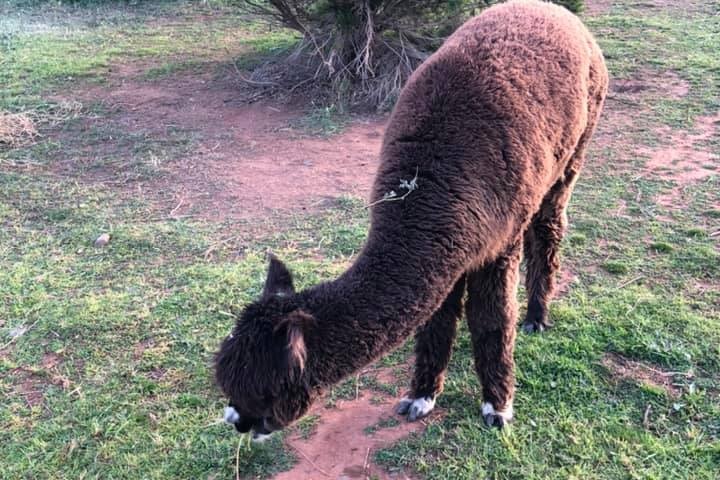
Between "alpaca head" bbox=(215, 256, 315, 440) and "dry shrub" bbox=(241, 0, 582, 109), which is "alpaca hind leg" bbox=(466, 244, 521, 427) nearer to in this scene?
"alpaca head" bbox=(215, 256, 315, 440)

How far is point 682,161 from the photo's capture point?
6648 millimetres

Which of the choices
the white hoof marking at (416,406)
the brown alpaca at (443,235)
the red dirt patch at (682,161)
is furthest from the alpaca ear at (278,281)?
the red dirt patch at (682,161)

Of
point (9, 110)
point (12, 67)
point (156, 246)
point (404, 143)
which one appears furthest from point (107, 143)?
point (404, 143)

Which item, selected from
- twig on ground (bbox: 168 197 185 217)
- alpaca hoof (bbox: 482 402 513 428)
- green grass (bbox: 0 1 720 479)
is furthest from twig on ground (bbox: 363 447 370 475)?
twig on ground (bbox: 168 197 185 217)

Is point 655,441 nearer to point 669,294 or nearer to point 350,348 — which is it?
point 669,294

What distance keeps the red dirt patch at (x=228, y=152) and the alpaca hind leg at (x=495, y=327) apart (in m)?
3.11

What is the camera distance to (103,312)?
15.1 ft

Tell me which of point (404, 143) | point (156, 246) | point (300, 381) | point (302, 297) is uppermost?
point (404, 143)

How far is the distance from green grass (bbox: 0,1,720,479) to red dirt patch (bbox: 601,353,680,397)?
0.04 metres

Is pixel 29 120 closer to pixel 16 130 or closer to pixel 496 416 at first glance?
pixel 16 130

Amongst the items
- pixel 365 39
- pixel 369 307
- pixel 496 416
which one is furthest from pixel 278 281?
pixel 365 39

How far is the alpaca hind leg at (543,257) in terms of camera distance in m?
4.22

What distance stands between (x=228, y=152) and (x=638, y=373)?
5.50m

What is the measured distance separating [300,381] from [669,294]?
3.29 m
